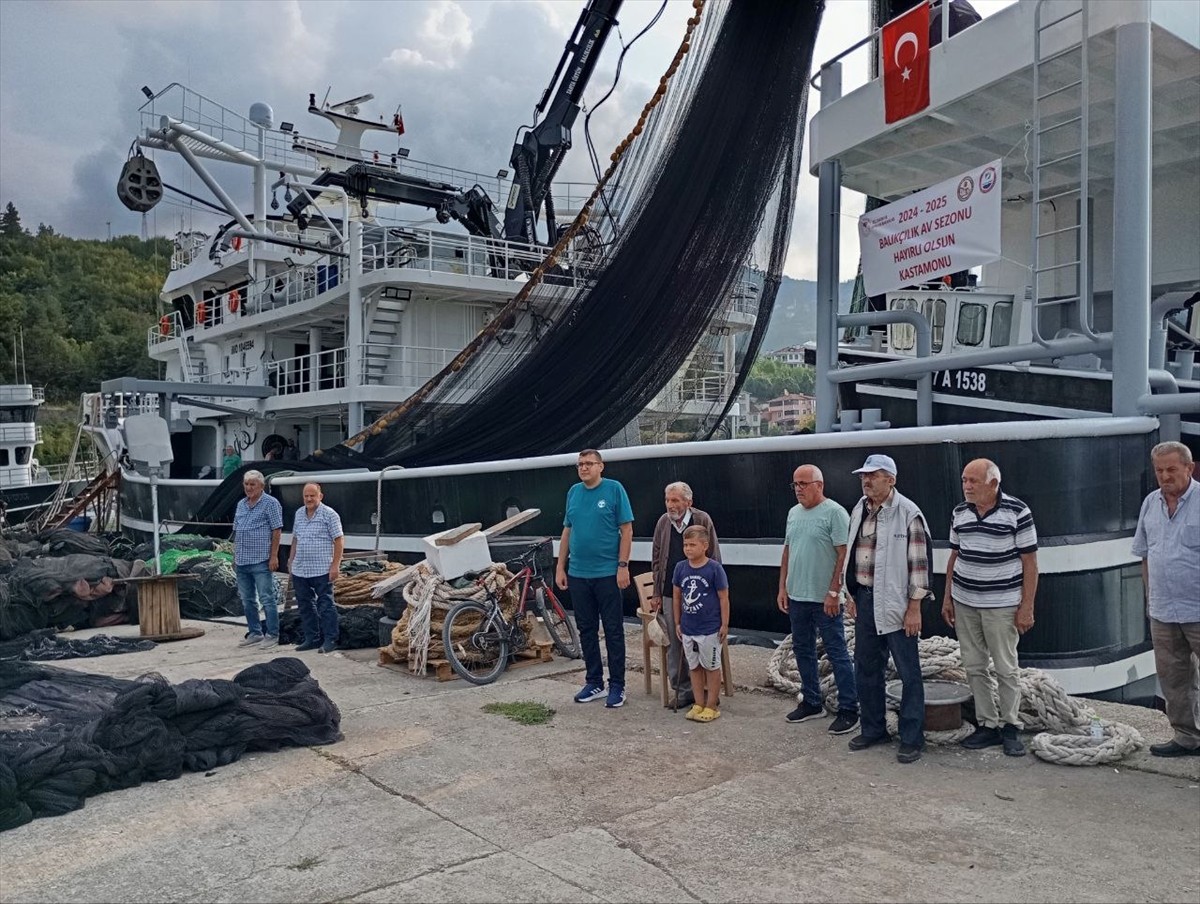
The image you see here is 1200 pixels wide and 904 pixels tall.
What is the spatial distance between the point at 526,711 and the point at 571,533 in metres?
1.11

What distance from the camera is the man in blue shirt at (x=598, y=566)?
18.7ft

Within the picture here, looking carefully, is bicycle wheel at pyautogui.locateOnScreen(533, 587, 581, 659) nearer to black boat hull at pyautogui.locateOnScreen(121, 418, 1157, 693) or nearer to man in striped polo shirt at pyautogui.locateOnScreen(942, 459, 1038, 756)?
black boat hull at pyautogui.locateOnScreen(121, 418, 1157, 693)

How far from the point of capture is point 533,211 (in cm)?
1714

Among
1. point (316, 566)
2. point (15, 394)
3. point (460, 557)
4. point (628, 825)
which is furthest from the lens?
point (15, 394)

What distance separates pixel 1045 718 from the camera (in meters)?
4.74

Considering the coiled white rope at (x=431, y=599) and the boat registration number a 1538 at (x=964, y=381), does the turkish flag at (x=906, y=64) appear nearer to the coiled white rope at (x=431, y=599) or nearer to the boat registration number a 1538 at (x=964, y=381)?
the boat registration number a 1538 at (x=964, y=381)

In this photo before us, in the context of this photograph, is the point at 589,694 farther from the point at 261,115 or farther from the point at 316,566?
the point at 261,115

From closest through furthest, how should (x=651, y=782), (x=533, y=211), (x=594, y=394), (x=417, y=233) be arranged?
(x=651, y=782), (x=594, y=394), (x=417, y=233), (x=533, y=211)

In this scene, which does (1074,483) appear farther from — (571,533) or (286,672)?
(286,672)

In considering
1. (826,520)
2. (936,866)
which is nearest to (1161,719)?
(826,520)

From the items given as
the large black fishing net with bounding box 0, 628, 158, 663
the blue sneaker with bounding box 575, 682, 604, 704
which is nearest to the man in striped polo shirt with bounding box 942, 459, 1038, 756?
the blue sneaker with bounding box 575, 682, 604, 704

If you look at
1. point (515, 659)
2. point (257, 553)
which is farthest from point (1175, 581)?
point (257, 553)

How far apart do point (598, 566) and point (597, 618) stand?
388mm

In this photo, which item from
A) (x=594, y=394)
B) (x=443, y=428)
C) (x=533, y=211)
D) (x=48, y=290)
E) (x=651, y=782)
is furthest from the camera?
(x=48, y=290)
